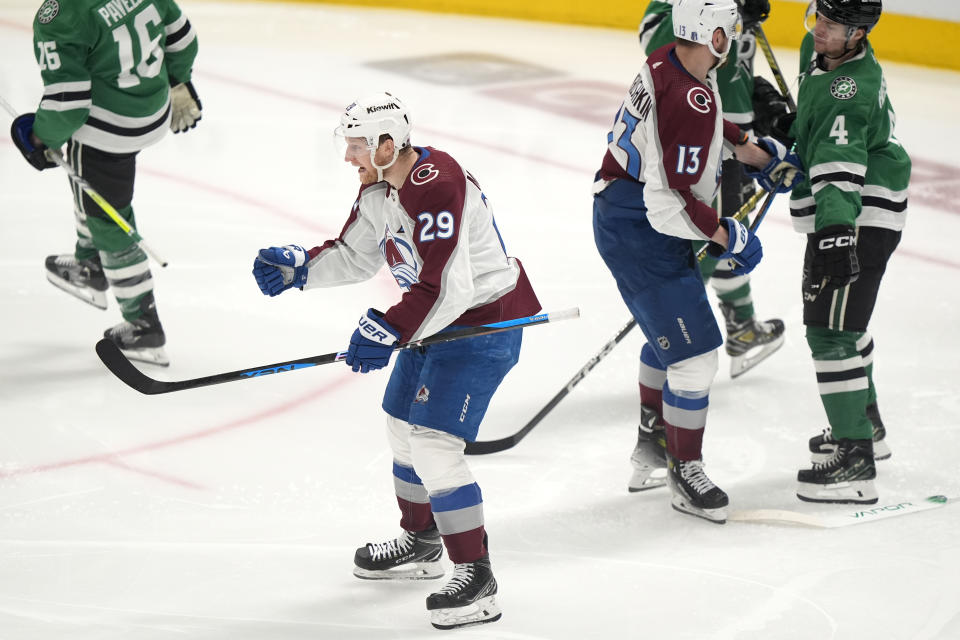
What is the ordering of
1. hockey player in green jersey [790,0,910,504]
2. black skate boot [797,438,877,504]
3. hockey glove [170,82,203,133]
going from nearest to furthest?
hockey player in green jersey [790,0,910,504] → black skate boot [797,438,877,504] → hockey glove [170,82,203,133]

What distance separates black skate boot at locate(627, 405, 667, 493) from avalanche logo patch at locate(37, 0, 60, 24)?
6.38 feet

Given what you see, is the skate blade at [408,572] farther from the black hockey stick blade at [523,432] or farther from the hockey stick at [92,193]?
the hockey stick at [92,193]

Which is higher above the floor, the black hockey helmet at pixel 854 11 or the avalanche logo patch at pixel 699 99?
the black hockey helmet at pixel 854 11

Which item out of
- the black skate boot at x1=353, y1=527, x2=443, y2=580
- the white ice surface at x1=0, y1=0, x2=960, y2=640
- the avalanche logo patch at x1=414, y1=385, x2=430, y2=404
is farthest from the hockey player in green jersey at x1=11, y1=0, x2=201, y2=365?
the avalanche logo patch at x1=414, y1=385, x2=430, y2=404

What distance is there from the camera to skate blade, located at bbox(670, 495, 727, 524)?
121 inches

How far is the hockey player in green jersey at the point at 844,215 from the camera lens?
2.89m

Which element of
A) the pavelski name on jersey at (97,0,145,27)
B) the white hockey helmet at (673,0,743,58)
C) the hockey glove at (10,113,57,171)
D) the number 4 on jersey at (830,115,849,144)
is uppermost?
the white hockey helmet at (673,0,743,58)

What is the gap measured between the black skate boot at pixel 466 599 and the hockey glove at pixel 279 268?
2.24 feet

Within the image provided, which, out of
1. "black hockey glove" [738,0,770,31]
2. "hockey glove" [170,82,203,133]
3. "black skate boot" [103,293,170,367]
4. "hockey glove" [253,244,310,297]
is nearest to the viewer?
"hockey glove" [253,244,310,297]

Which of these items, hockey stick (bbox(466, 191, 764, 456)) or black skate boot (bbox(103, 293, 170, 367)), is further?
black skate boot (bbox(103, 293, 170, 367))

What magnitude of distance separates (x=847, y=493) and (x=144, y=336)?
2.11m

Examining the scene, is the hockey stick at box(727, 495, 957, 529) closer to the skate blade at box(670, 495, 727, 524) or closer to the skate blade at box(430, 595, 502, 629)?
the skate blade at box(670, 495, 727, 524)

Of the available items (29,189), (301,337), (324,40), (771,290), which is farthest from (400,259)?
(324,40)

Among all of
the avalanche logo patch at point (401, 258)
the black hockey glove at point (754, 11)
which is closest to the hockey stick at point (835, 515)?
the avalanche logo patch at point (401, 258)
